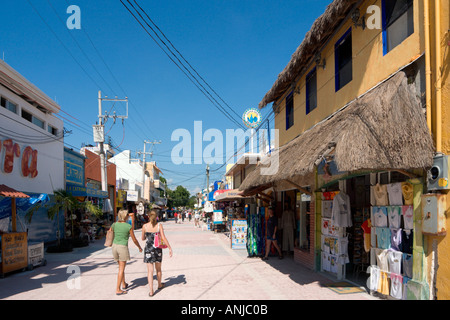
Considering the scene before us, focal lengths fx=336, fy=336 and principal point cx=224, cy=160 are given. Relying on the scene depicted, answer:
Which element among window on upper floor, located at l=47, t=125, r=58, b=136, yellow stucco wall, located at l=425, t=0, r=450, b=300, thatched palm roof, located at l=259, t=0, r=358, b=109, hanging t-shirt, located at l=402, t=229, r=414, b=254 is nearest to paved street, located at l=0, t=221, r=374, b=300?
hanging t-shirt, located at l=402, t=229, r=414, b=254

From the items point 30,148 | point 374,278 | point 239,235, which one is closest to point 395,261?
point 374,278

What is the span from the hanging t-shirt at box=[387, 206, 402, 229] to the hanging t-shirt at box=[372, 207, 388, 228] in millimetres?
117


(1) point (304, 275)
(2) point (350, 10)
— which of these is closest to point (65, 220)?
(1) point (304, 275)

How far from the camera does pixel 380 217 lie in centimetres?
628

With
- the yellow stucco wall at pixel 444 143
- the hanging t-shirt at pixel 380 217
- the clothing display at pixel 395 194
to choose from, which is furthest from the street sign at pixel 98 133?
the yellow stucco wall at pixel 444 143

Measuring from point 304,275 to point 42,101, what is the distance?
46.7 ft

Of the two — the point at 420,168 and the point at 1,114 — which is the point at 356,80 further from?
the point at 1,114

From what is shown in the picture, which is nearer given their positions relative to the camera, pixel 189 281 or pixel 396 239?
pixel 396 239

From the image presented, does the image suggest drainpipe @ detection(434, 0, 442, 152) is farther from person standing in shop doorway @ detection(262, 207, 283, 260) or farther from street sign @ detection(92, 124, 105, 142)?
street sign @ detection(92, 124, 105, 142)

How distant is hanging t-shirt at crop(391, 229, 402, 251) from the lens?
5.72 meters

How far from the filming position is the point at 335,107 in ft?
28.7

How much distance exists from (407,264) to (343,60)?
5.29m

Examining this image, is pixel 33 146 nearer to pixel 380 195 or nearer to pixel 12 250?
pixel 12 250

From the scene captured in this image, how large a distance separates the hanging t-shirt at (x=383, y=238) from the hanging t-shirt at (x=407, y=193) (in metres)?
0.71
